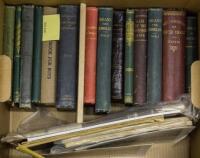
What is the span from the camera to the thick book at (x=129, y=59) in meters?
1.32

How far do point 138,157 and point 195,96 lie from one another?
0.28 meters

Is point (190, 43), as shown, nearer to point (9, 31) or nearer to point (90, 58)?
point (90, 58)

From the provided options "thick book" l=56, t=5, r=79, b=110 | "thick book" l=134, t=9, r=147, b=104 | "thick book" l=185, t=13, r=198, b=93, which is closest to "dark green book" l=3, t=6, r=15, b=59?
"thick book" l=56, t=5, r=79, b=110

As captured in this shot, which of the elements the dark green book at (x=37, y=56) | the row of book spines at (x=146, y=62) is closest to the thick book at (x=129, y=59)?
the row of book spines at (x=146, y=62)

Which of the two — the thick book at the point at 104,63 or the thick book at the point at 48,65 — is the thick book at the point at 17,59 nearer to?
the thick book at the point at 48,65

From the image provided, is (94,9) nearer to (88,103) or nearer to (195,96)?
(88,103)

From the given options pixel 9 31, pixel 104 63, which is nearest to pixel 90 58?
pixel 104 63

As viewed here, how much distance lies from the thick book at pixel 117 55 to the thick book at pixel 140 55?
0.04m

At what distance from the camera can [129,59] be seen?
4.35ft

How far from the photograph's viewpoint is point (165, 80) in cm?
131

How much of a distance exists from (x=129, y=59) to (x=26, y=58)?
0.31 meters

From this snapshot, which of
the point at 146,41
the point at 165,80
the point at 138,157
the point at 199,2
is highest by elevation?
the point at 199,2

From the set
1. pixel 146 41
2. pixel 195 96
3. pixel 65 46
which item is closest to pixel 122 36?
pixel 146 41

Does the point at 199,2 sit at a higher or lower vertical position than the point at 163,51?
higher
